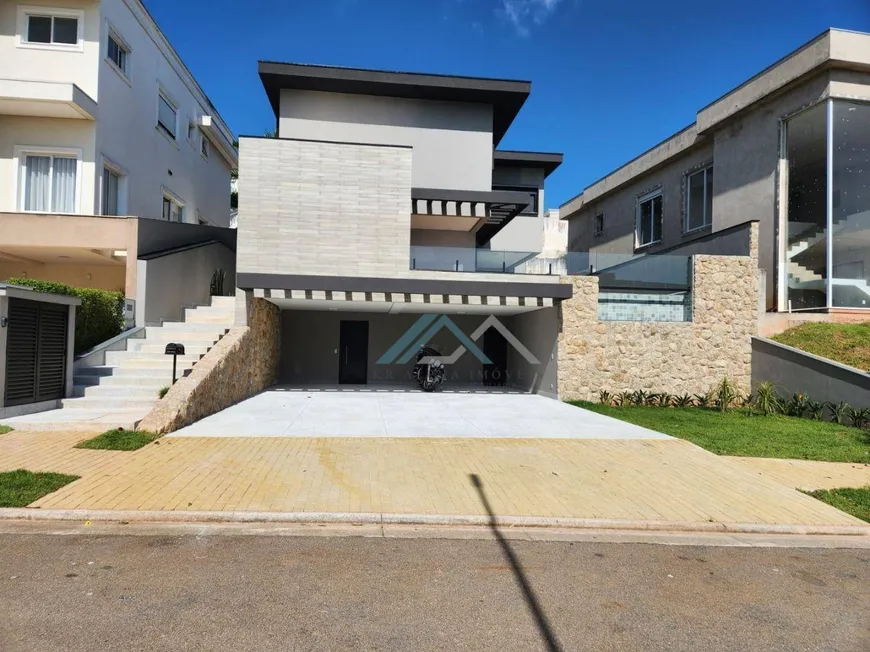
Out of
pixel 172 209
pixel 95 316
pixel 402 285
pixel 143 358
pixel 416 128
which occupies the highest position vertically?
pixel 416 128

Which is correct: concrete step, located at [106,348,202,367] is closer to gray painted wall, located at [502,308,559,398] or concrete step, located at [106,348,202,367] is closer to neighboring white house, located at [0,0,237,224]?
neighboring white house, located at [0,0,237,224]

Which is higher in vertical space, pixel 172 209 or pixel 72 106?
pixel 72 106

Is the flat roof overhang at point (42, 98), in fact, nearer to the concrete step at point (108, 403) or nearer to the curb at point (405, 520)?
the concrete step at point (108, 403)

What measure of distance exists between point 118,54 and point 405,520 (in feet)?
59.4

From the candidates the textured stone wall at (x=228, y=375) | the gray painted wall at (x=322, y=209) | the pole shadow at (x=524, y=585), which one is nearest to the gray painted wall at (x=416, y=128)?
the gray painted wall at (x=322, y=209)

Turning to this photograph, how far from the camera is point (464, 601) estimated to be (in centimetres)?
381

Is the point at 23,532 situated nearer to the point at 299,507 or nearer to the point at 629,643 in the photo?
the point at 299,507

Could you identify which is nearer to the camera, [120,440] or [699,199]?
[120,440]

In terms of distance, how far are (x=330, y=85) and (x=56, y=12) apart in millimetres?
7745

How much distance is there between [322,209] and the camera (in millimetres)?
14383

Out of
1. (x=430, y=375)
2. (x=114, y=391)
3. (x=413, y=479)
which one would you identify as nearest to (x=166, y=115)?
(x=114, y=391)

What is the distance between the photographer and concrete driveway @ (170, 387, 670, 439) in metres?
9.62

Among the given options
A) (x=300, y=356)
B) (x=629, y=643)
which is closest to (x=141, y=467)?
(x=629, y=643)

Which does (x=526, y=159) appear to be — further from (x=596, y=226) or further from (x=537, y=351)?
(x=537, y=351)
